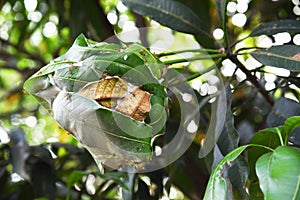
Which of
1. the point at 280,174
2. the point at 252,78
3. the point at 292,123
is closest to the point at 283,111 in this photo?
the point at 252,78

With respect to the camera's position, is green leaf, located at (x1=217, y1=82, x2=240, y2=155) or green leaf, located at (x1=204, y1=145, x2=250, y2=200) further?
green leaf, located at (x1=217, y1=82, x2=240, y2=155)

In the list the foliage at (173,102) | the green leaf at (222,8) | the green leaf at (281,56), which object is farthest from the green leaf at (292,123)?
the green leaf at (222,8)

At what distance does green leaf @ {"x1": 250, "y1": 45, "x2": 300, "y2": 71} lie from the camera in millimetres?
687

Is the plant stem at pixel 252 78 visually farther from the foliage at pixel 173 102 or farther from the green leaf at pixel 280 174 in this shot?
the green leaf at pixel 280 174

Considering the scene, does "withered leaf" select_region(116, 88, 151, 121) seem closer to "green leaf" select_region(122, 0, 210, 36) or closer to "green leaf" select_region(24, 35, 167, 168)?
"green leaf" select_region(24, 35, 167, 168)

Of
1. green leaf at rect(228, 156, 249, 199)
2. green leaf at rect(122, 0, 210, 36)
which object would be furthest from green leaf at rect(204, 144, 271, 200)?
green leaf at rect(122, 0, 210, 36)

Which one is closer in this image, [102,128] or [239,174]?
[102,128]

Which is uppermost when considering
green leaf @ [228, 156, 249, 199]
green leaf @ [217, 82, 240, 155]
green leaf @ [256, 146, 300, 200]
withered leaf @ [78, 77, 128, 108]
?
withered leaf @ [78, 77, 128, 108]

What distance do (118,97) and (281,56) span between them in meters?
0.25

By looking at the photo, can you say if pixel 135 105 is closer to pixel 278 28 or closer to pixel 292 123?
pixel 292 123

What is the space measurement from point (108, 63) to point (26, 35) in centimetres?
97

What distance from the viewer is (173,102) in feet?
3.02

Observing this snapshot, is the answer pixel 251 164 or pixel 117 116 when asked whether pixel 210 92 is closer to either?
pixel 251 164

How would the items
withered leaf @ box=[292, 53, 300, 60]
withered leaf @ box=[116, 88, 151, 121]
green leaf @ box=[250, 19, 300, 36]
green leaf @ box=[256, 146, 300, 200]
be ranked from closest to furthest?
green leaf @ box=[256, 146, 300, 200] < withered leaf @ box=[116, 88, 151, 121] < withered leaf @ box=[292, 53, 300, 60] < green leaf @ box=[250, 19, 300, 36]
